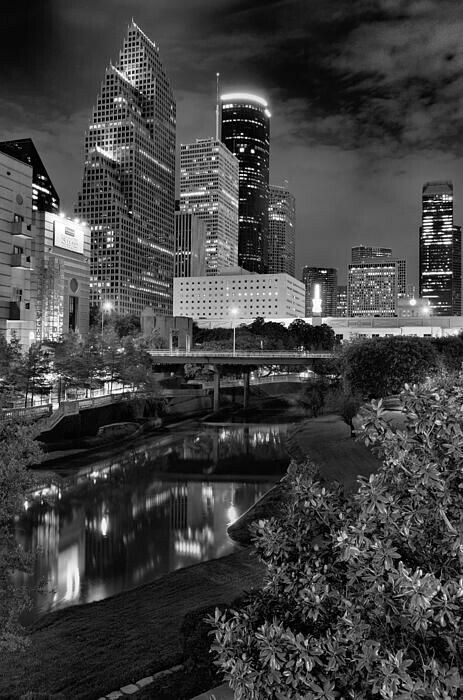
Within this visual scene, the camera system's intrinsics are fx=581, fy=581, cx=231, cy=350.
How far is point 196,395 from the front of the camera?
11412cm

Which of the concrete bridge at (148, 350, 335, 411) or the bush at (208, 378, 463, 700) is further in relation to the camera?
the concrete bridge at (148, 350, 335, 411)

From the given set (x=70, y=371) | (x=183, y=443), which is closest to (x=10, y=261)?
(x=70, y=371)

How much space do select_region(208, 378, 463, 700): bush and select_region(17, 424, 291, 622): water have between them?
10.0m

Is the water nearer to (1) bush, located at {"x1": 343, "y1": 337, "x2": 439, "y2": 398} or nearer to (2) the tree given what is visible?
(2) the tree

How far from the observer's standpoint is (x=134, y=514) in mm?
40219

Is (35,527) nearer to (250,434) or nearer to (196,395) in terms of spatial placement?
(250,434)

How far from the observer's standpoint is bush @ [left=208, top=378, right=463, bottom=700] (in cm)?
712

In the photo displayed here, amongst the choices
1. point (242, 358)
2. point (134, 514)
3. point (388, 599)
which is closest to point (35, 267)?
point (242, 358)

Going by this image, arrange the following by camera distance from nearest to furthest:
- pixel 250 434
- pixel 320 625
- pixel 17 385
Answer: pixel 320 625
pixel 17 385
pixel 250 434

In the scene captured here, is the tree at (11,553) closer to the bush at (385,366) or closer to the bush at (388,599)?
the bush at (388,599)

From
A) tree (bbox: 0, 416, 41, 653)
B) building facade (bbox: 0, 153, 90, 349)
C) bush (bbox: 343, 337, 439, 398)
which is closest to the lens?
tree (bbox: 0, 416, 41, 653)

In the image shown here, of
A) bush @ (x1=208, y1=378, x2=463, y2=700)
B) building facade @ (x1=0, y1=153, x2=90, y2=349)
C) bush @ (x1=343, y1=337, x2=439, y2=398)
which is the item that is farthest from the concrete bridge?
bush @ (x1=208, y1=378, x2=463, y2=700)

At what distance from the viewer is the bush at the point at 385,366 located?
61906mm

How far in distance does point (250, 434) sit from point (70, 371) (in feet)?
84.0
